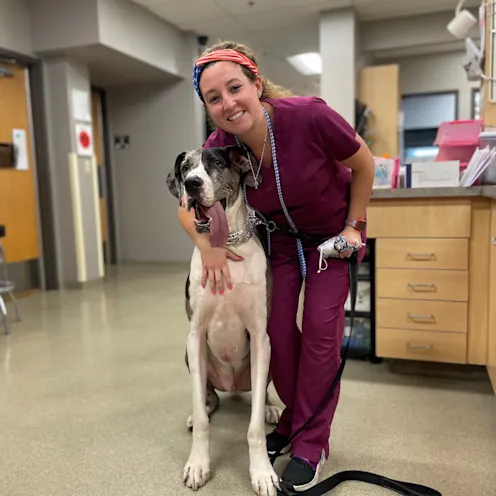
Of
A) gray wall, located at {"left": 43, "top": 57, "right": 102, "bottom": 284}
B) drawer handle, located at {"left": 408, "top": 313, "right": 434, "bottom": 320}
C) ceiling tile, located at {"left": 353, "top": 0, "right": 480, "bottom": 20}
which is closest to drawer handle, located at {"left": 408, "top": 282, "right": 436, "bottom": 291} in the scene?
drawer handle, located at {"left": 408, "top": 313, "right": 434, "bottom": 320}

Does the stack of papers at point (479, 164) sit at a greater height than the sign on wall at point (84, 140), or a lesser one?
lesser

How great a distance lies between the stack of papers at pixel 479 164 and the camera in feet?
6.69

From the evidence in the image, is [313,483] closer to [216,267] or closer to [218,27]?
[216,267]

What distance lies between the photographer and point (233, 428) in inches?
76.2

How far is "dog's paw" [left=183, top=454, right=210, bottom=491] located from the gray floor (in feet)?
0.11

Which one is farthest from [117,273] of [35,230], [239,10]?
[239,10]

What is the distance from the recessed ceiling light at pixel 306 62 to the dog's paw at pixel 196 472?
662cm

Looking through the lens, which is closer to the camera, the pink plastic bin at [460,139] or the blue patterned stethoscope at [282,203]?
the blue patterned stethoscope at [282,203]

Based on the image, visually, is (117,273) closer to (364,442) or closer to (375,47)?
(375,47)

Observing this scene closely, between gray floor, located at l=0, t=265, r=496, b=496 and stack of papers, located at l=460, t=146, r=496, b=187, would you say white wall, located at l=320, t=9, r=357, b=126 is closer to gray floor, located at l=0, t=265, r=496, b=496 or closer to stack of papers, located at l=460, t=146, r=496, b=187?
stack of papers, located at l=460, t=146, r=496, b=187

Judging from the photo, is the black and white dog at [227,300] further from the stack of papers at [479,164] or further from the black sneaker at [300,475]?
the stack of papers at [479,164]

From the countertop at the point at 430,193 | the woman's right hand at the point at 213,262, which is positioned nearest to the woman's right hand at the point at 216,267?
the woman's right hand at the point at 213,262

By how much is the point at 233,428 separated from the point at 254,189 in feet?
3.13

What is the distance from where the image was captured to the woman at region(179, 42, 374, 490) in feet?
4.85
